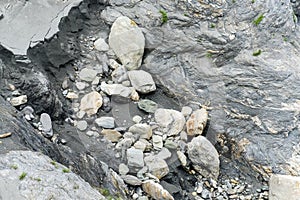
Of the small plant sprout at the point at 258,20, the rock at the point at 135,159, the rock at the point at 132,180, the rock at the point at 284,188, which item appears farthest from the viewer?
the small plant sprout at the point at 258,20

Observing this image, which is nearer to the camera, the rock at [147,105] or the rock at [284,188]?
the rock at [284,188]

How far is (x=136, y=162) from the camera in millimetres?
6023

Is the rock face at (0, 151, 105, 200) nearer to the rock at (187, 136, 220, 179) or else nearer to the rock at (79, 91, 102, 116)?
the rock at (79, 91, 102, 116)

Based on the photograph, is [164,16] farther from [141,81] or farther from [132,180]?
[132,180]

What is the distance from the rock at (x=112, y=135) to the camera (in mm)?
6320

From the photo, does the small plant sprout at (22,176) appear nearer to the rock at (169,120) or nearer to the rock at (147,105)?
the rock at (169,120)

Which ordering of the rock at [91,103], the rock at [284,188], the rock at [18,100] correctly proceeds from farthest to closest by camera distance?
the rock at [91,103] < the rock at [284,188] < the rock at [18,100]

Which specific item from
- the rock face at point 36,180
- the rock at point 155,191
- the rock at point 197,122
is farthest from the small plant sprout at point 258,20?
the rock face at point 36,180

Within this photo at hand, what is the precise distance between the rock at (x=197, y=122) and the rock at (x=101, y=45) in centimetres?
198

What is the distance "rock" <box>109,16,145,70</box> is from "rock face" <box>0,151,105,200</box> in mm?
3382

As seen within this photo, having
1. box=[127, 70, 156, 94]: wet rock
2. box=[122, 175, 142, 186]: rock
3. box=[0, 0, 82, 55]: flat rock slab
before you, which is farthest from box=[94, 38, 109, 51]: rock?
box=[122, 175, 142, 186]: rock

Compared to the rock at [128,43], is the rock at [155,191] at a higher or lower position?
lower

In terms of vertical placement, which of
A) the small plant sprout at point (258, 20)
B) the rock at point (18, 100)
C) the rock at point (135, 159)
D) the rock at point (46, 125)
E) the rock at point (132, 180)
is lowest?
the rock at point (132, 180)

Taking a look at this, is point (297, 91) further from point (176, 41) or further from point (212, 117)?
point (176, 41)
